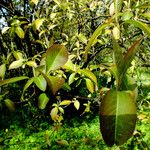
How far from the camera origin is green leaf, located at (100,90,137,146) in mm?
374

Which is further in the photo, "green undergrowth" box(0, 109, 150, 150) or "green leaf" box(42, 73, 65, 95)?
"green undergrowth" box(0, 109, 150, 150)

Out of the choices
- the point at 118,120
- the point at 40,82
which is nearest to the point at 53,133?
the point at 40,82

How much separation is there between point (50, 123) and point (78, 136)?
609mm

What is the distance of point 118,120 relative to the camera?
0.38m

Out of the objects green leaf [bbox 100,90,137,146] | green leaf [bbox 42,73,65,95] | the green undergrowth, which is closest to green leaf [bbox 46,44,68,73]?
green leaf [bbox 42,73,65,95]

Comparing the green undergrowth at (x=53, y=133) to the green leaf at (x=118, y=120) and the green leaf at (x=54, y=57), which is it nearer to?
the green leaf at (x=54, y=57)

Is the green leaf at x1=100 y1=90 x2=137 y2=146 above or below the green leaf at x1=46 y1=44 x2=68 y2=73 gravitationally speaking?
below

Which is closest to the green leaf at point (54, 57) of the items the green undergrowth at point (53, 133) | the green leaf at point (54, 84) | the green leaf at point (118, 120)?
the green leaf at point (54, 84)

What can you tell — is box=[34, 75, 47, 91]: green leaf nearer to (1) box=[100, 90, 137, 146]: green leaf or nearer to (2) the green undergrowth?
(1) box=[100, 90, 137, 146]: green leaf

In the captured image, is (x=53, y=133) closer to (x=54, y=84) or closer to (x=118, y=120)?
(x=54, y=84)

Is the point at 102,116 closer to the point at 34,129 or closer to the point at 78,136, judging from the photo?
the point at 78,136

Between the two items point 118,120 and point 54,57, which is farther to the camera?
point 54,57

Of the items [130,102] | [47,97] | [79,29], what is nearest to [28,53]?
[79,29]

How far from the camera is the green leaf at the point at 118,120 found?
0.37 meters
